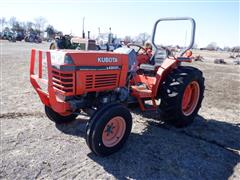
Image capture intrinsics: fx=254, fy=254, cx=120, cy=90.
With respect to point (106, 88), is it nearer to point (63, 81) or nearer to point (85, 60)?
point (85, 60)

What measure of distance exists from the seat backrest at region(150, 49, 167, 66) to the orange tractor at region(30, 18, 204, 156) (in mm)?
153

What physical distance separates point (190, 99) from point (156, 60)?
103cm

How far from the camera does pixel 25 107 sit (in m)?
5.42

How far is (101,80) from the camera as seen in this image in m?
3.62

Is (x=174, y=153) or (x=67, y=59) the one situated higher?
(x=67, y=59)

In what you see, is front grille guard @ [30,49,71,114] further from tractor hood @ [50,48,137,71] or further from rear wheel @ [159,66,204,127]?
rear wheel @ [159,66,204,127]

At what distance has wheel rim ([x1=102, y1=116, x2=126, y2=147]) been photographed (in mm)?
3521

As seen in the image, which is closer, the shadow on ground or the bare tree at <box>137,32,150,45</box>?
the shadow on ground

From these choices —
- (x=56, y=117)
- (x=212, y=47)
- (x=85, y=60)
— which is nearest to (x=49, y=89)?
(x=85, y=60)

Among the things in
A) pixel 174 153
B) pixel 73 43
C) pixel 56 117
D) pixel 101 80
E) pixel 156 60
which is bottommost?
pixel 174 153

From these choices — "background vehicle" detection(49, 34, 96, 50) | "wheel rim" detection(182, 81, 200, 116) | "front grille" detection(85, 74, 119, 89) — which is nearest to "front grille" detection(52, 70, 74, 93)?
"front grille" detection(85, 74, 119, 89)

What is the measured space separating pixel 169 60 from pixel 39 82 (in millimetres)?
2272

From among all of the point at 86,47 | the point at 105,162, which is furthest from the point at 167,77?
the point at 86,47

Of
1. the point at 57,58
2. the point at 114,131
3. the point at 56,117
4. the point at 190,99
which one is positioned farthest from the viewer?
the point at 190,99
